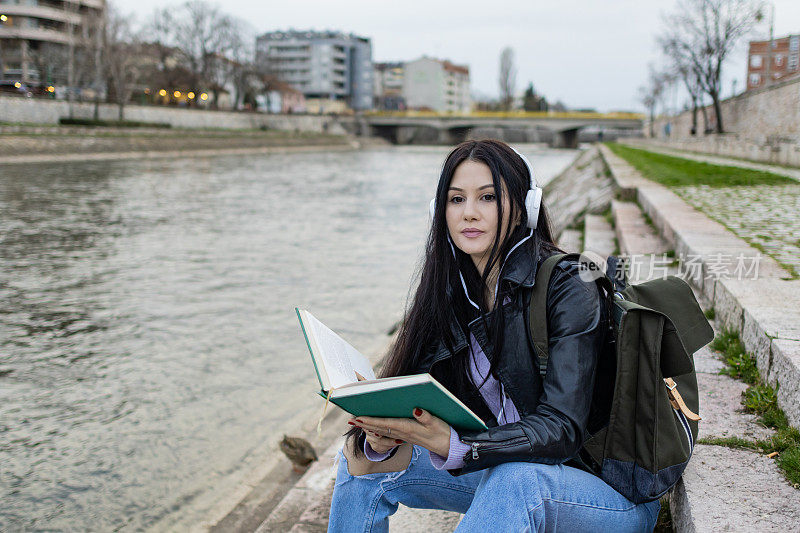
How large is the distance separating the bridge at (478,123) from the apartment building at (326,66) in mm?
24910

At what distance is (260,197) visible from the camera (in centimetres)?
2028

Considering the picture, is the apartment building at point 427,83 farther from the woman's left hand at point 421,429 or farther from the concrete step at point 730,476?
the woman's left hand at point 421,429

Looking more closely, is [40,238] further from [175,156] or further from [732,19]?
[732,19]

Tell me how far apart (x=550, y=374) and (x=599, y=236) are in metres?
6.08

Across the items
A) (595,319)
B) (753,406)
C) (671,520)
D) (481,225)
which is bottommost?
(671,520)

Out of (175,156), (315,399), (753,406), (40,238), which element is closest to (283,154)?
(175,156)

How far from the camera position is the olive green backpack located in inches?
69.4

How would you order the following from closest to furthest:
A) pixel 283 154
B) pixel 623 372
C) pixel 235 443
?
pixel 623 372, pixel 235 443, pixel 283 154

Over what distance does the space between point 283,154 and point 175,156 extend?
500 inches

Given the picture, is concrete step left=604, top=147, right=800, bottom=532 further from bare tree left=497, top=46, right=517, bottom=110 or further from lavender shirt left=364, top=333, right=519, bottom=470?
bare tree left=497, top=46, right=517, bottom=110

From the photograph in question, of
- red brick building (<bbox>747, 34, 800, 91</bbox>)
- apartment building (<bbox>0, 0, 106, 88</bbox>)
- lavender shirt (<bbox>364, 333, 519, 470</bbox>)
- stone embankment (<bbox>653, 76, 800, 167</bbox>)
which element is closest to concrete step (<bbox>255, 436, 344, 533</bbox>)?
lavender shirt (<bbox>364, 333, 519, 470</bbox>)

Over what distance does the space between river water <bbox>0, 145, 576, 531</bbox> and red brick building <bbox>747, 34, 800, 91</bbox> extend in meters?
26.2

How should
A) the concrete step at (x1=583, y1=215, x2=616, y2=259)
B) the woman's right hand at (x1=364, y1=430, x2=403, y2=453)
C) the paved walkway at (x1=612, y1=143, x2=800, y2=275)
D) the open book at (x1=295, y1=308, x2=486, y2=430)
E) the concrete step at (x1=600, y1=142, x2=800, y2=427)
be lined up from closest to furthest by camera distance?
the open book at (x1=295, y1=308, x2=486, y2=430) < the woman's right hand at (x1=364, y1=430, x2=403, y2=453) < the concrete step at (x1=600, y1=142, x2=800, y2=427) < the paved walkway at (x1=612, y1=143, x2=800, y2=275) < the concrete step at (x1=583, y1=215, x2=616, y2=259)

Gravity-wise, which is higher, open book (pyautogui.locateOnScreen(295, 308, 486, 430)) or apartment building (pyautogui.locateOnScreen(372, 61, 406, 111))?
apartment building (pyautogui.locateOnScreen(372, 61, 406, 111))
